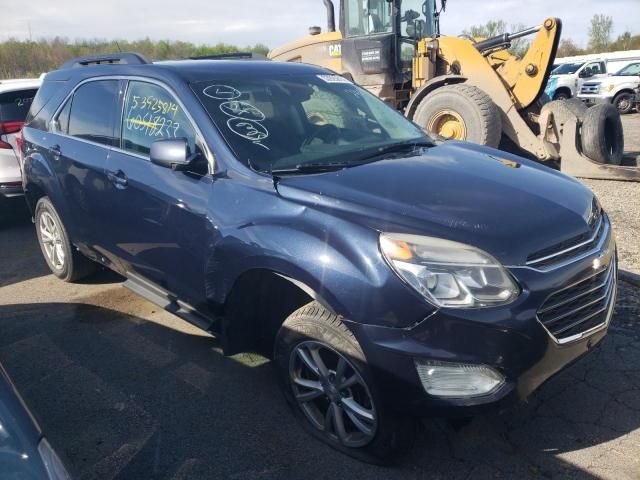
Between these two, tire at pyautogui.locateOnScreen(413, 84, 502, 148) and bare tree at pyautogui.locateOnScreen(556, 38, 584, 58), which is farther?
bare tree at pyautogui.locateOnScreen(556, 38, 584, 58)

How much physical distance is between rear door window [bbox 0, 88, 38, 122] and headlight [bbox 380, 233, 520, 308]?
5.97 m

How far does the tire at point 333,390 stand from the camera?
8.12ft

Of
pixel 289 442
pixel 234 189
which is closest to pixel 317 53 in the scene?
pixel 234 189

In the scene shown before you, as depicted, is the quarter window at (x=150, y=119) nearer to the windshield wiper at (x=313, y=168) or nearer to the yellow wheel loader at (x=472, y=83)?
the windshield wiper at (x=313, y=168)

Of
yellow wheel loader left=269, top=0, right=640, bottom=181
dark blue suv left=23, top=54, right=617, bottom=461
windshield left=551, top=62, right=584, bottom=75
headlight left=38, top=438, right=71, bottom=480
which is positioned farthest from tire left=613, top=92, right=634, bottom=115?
headlight left=38, top=438, right=71, bottom=480

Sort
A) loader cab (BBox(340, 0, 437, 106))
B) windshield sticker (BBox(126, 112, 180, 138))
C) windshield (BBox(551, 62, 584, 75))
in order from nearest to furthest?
windshield sticker (BBox(126, 112, 180, 138)) → loader cab (BBox(340, 0, 437, 106)) → windshield (BBox(551, 62, 584, 75))

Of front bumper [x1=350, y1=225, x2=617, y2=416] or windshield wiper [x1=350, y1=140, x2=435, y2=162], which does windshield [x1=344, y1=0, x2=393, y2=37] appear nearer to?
windshield wiper [x1=350, y1=140, x2=435, y2=162]

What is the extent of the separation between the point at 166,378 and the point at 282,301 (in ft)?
3.26

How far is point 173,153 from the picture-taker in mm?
3025

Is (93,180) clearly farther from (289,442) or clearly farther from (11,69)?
(11,69)

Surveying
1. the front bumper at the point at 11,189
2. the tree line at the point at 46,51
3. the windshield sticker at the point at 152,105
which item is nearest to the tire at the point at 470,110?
the windshield sticker at the point at 152,105

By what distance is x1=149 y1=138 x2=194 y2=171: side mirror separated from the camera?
302 cm

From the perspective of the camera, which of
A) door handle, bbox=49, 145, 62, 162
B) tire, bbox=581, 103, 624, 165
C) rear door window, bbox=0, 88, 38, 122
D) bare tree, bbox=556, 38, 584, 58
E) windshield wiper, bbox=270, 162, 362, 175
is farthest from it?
bare tree, bbox=556, 38, 584, 58

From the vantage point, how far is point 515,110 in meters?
7.86
